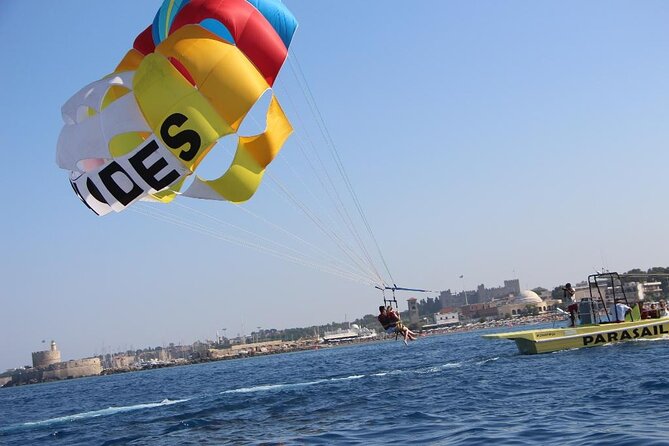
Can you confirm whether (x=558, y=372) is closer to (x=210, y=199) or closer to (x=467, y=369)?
(x=467, y=369)

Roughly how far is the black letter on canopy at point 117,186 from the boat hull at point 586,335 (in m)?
15.8

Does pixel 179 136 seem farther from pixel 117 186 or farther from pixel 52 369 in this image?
pixel 52 369

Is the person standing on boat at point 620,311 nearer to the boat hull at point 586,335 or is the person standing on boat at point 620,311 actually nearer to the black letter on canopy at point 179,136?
the boat hull at point 586,335

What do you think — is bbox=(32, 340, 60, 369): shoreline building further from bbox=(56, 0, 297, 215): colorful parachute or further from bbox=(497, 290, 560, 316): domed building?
bbox=(56, 0, 297, 215): colorful parachute

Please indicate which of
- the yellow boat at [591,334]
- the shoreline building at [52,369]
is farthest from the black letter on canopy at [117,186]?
the shoreline building at [52,369]

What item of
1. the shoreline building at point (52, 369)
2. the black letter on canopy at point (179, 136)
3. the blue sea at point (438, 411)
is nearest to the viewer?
the blue sea at point (438, 411)

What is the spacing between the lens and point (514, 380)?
18109 mm

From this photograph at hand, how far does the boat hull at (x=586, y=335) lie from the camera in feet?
83.9

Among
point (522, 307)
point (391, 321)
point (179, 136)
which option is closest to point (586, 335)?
point (391, 321)

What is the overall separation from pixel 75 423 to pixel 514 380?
12.1 meters

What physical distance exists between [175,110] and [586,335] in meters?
17.9

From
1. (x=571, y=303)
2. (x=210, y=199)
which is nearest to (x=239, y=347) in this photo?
(x=571, y=303)

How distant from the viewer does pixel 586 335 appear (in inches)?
1006

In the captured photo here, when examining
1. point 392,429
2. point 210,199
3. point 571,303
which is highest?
point 210,199
